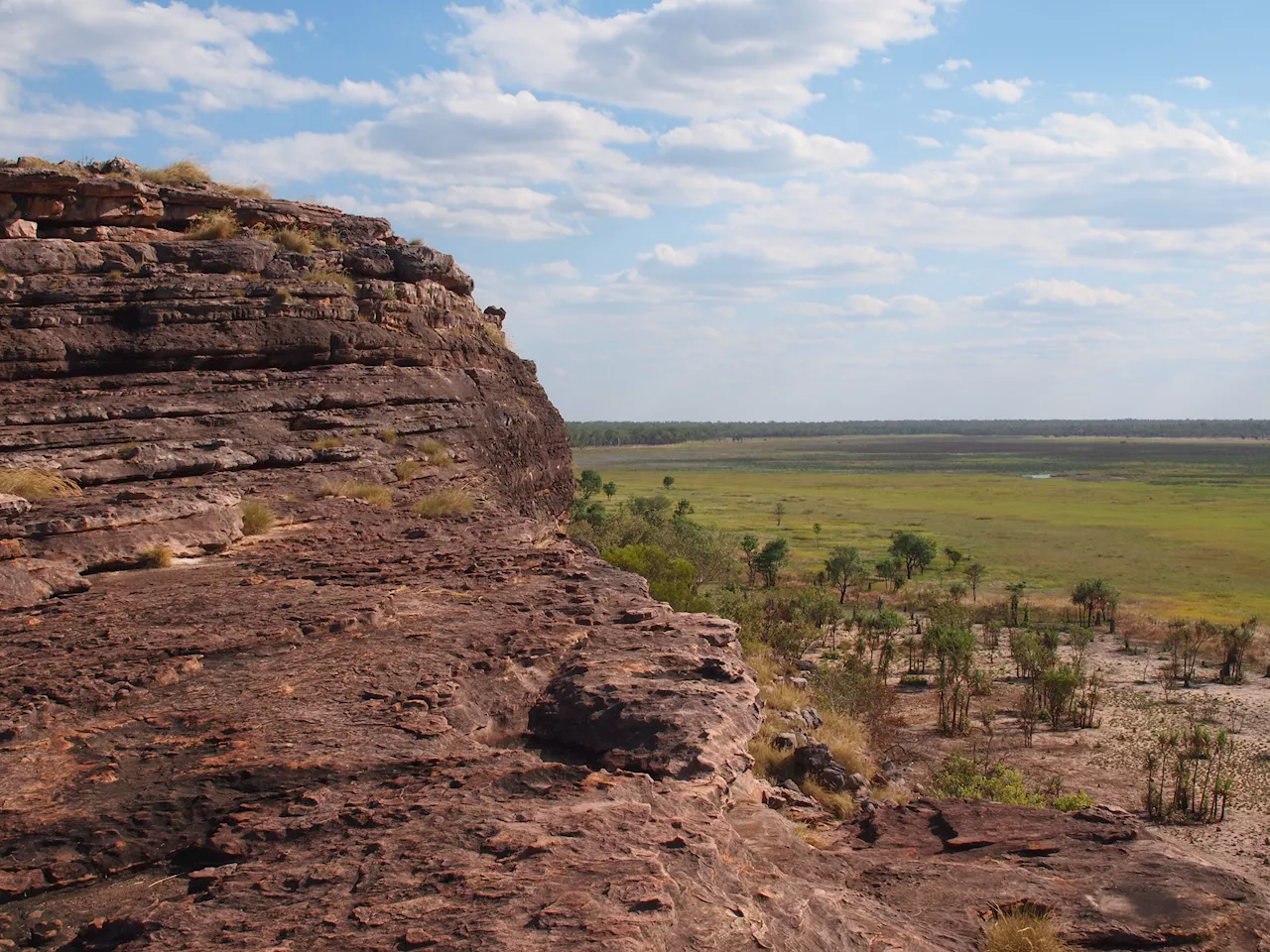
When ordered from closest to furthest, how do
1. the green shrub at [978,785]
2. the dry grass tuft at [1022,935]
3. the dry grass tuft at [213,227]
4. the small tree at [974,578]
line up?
the dry grass tuft at [1022,935] → the dry grass tuft at [213,227] → the green shrub at [978,785] → the small tree at [974,578]

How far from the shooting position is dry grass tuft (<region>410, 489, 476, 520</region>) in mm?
12695

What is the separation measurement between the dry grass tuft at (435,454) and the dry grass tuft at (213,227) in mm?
6538

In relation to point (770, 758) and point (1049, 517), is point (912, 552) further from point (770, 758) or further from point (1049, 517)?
point (770, 758)

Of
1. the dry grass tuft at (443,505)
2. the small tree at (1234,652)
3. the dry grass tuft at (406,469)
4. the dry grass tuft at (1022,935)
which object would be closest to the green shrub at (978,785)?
the dry grass tuft at (443,505)

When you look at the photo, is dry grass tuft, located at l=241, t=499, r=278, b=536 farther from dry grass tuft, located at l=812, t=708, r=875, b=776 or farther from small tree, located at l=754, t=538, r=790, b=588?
small tree, located at l=754, t=538, r=790, b=588

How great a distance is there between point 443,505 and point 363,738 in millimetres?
6726

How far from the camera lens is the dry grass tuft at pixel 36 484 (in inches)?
390

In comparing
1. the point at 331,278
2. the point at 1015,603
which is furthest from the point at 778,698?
the point at 1015,603

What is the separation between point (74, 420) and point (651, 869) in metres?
10.7

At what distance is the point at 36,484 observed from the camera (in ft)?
33.3

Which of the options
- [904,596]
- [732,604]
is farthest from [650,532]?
[904,596]

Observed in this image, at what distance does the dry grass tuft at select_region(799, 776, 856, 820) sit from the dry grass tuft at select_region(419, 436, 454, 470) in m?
7.17

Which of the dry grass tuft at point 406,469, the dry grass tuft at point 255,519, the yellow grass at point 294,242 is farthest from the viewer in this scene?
the yellow grass at point 294,242

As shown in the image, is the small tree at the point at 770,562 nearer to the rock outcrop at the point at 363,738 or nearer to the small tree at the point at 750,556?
the small tree at the point at 750,556
